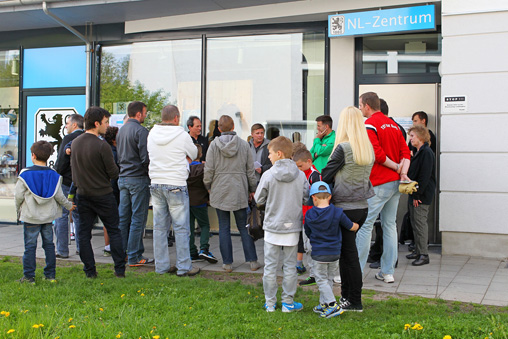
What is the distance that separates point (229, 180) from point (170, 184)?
0.72 meters

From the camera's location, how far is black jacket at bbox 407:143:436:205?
22.3 ft

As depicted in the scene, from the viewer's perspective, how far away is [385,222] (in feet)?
19.9

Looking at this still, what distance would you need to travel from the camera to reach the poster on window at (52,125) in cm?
1045

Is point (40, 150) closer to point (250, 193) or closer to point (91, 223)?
point (91, 223)

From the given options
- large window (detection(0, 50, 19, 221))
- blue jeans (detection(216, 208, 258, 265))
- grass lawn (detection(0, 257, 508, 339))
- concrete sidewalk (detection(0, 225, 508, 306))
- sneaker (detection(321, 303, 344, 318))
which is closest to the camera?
grass lawn (detection(0, 257, 508, 339))

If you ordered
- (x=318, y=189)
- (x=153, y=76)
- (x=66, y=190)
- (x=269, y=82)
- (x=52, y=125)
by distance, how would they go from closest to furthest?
(x=318, y=189)
(x=66, y=190)
(x=269, y=82)
(x=153, y=76)
(x=52, y=125)

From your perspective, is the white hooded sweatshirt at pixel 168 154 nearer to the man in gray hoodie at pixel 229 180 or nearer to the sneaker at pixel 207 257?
the man in gray hoodie at pixel 229 180

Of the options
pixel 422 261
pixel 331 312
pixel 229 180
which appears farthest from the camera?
pixel 422 261

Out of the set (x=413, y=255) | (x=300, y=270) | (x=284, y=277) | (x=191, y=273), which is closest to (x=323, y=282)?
(x=284, y=277)

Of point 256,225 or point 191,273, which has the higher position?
point 256,225

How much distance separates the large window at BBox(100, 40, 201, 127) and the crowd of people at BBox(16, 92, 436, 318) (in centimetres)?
204

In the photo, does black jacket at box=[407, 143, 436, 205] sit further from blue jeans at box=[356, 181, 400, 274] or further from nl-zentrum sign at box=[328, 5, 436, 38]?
nl-zentrum sign at box=[328, 5, 436, 38]

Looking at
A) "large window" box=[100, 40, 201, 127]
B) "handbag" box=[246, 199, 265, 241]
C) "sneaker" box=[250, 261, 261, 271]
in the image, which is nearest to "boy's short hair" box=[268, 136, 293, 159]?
"handbag" box=[246, 199, 265, 241]

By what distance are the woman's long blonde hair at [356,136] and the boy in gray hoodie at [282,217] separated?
0.52 m
